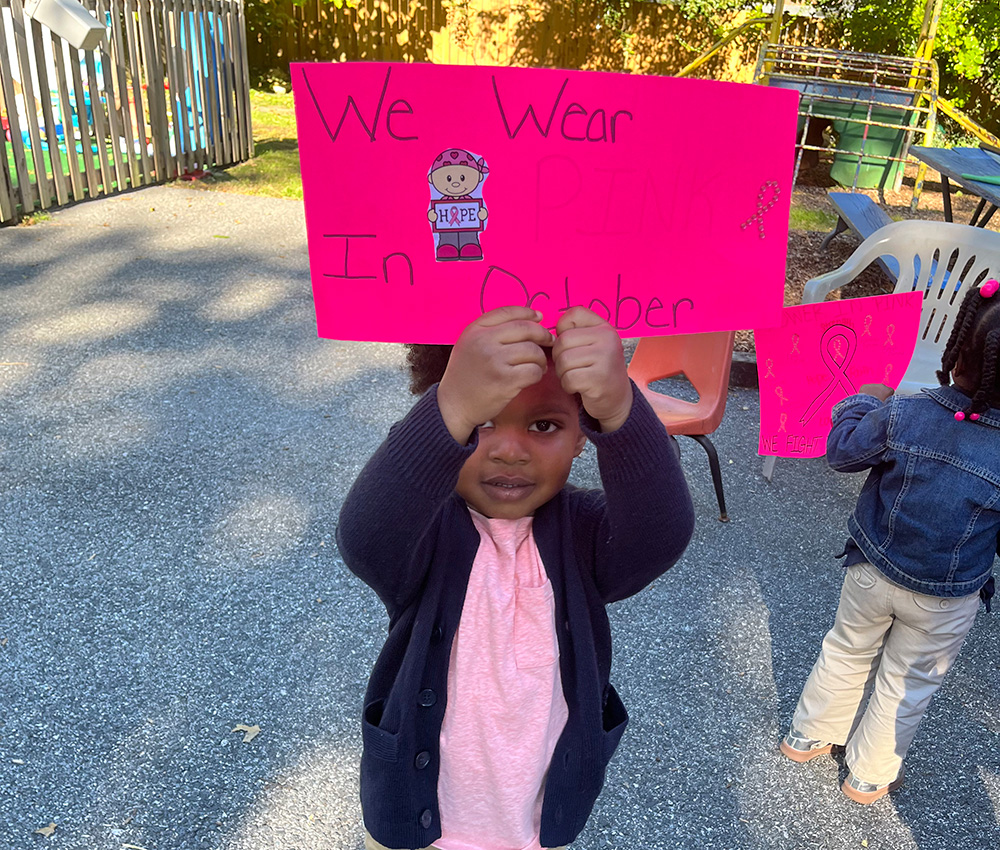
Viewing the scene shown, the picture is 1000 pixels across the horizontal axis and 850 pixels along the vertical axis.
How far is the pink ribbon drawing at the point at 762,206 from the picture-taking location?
1273mm

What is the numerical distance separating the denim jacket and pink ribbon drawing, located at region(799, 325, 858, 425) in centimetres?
5

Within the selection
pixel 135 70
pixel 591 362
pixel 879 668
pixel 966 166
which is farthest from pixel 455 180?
pixel 135 70

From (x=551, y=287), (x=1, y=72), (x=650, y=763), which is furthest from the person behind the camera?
(x=1, y=72)

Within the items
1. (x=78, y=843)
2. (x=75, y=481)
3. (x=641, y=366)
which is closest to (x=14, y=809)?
(x=78, y=843)

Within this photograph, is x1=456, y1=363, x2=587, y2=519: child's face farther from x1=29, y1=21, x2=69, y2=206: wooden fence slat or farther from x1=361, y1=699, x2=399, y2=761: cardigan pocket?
x1=29, y1=21, x2=69, y2=206: wooden fence slat

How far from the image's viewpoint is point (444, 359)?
1465mm

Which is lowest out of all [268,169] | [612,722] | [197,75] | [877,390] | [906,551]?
[268,169]

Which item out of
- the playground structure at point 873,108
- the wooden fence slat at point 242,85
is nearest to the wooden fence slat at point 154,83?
the wooden fence slat at point 242,85

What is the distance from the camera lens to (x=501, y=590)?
1.33 m

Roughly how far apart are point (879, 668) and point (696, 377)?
1.71 m

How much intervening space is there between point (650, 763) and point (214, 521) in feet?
6.19

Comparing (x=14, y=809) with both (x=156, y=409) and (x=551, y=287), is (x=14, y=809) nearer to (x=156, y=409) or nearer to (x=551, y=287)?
(x=551, y=287)

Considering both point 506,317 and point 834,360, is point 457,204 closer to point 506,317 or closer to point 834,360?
point 506,317

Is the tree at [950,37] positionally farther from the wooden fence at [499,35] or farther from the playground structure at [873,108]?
the wooden fence at [499,35]
